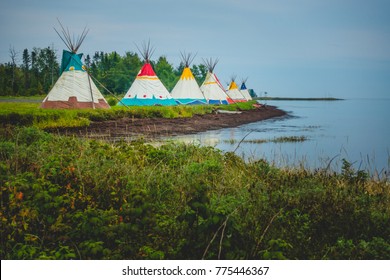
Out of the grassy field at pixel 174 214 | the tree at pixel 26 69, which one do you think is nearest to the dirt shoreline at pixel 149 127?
the grassy field at pixel 174 214

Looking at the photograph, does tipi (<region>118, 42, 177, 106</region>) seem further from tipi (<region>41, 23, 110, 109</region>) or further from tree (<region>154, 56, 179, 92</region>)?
tree (<region>154, 56, 179, 92</region>)

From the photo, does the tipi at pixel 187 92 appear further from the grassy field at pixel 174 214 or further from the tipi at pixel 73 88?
the grassy field at pixel 174 214

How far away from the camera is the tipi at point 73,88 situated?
1791 cm

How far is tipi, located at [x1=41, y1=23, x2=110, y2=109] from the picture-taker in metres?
17.9

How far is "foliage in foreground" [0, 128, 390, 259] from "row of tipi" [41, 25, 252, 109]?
41.8ft

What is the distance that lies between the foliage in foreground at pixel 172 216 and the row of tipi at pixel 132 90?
501 inches

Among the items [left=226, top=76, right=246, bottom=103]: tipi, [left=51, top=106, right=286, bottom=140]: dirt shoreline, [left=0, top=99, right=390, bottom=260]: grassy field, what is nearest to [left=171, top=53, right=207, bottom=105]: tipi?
[left=51, top=106, right=286, bottom=140]: dirt shoreline

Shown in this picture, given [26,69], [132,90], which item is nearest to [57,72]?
[26,69]

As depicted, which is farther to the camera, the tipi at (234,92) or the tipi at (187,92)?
the tipi at (234,92)

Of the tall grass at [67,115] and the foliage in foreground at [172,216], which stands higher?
the tall grass at [67,115]

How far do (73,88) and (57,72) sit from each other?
2335 centimetres
